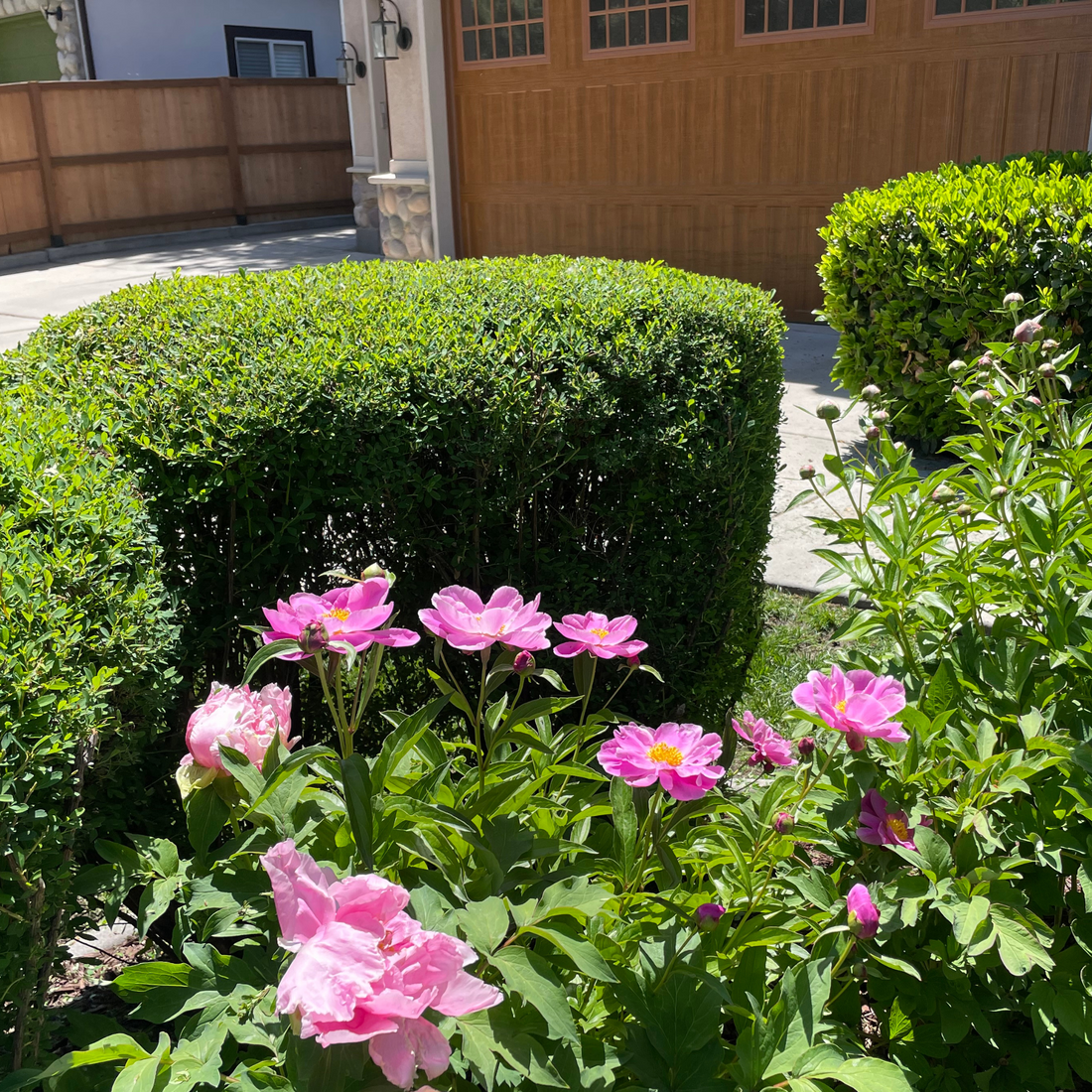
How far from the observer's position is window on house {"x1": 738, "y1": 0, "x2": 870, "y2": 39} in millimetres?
7668

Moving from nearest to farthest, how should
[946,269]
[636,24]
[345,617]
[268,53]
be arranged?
1. [345,617]
2. [946,269]
3. [636,24]
4. [268,53]


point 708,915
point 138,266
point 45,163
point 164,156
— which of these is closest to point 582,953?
point 708,915

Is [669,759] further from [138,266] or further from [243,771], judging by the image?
[138,266]

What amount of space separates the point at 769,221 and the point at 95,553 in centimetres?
765

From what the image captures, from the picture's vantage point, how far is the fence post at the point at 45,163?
51.4ft

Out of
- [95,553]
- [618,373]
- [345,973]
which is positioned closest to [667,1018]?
[345,973]

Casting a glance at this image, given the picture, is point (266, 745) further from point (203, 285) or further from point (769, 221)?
point (769, 221)

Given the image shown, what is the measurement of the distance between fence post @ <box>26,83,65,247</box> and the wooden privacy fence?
0.6 inches

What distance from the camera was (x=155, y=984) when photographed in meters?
1.37

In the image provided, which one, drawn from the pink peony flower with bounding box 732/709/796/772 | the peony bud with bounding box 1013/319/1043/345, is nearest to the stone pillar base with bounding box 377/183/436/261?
the peony bud with bounding box 1013/319/1043/345

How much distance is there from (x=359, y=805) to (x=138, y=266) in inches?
588

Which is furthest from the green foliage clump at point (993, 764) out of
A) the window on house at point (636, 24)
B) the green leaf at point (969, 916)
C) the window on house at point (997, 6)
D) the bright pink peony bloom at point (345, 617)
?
the window on house at point (636, 24)

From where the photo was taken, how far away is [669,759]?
1.39m

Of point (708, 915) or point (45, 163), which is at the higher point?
point (45, 163)
